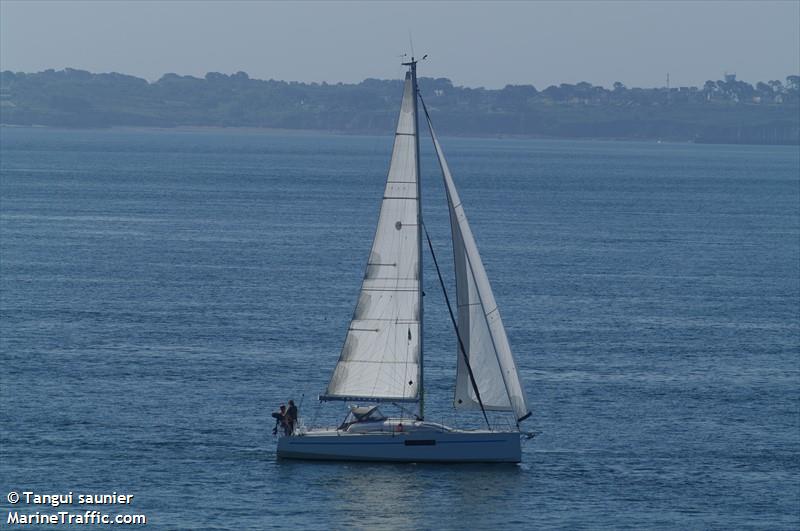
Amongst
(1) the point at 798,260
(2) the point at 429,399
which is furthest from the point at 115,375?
(1) the point at 798,260

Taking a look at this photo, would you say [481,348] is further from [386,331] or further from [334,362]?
[334,362]

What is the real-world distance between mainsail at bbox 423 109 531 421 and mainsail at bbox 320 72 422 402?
5.61ft

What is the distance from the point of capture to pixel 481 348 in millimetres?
57781

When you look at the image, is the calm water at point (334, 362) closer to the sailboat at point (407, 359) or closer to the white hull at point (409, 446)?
the white hull at point (409, 446)

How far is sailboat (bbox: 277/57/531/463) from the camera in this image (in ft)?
184

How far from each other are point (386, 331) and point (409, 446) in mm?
4128

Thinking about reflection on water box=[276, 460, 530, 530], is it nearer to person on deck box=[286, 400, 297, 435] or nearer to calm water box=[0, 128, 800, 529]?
calm water box=[0, 128, 800, 529]

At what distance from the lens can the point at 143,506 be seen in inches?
2039

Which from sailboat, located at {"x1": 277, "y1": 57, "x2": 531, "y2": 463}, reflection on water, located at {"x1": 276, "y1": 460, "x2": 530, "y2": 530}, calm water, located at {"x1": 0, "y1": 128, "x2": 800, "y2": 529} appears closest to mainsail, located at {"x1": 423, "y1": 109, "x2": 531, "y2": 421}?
sailboat, located at {"x1": 277, "y1": 57, "x2": 531, "y2": 463}

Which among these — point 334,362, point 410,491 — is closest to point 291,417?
point 410,491

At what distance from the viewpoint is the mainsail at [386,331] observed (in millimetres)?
56562

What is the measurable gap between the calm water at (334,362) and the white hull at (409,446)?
0.57 meters

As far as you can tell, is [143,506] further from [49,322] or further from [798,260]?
[798,260]

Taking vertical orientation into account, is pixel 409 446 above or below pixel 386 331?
below
